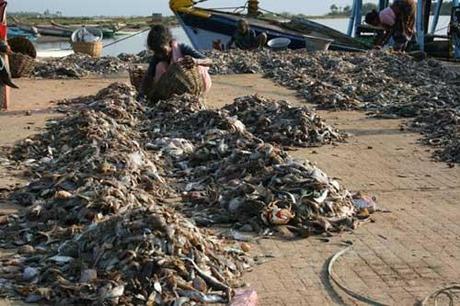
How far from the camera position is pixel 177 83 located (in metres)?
10.0

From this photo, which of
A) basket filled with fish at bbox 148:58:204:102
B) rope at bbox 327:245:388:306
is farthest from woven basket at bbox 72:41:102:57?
rope at bbox 327:245:388:306

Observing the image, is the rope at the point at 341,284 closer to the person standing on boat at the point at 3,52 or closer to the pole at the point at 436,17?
the person standing on boat at the point at 3,52

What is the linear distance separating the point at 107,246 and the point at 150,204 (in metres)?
1.19

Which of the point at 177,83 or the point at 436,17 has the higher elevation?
the point at 436,17

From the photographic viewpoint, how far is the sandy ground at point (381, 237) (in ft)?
14.0

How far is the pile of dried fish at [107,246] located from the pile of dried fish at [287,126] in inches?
94.5

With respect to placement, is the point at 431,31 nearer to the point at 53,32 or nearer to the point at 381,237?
the point at 381,237

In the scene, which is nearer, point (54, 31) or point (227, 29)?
point (227, 29)

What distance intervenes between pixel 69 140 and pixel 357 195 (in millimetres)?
3324

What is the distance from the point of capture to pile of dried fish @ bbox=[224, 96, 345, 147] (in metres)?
8.33

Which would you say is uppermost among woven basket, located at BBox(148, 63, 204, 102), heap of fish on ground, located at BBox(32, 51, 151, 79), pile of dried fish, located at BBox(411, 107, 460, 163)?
woven basket, located at BBox(148, 63, 204, 102)

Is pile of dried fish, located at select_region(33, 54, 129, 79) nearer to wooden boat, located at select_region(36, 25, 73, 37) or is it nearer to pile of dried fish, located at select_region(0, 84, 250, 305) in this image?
pile of dried fish, located at select_region(0, 84, 250, 305)

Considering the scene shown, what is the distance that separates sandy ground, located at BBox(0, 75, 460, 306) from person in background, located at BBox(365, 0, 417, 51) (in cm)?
1062

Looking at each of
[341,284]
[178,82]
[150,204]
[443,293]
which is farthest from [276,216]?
[178,82]
